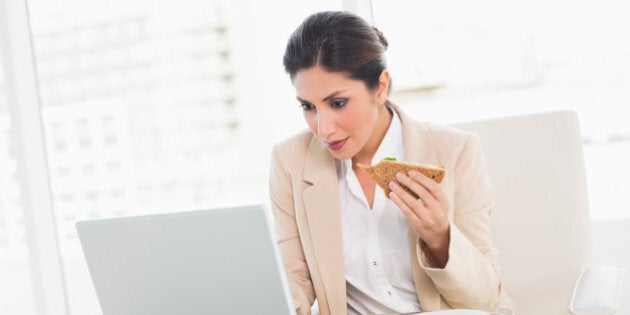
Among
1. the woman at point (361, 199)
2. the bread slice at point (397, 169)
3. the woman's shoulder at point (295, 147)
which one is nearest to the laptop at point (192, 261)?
the bread slice at point (397, 169)

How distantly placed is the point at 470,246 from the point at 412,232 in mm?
169

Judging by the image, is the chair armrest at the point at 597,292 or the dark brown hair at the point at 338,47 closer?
the chair armrest at the point at 597,292

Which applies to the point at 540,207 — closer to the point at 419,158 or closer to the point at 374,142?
the point at 419,158

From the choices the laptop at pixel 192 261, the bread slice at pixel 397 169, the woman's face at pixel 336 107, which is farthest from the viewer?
the woman's face at pixel 336 107

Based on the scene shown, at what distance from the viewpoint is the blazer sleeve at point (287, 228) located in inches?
74.2

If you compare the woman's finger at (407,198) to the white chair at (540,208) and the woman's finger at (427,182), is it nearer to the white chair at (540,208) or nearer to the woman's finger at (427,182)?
the woman's finger at (427,182)

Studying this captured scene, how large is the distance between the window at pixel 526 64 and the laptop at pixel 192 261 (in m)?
1.82

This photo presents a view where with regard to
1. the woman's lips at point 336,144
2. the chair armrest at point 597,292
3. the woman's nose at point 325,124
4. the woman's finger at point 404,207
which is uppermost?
the woman's nose at point 325,124

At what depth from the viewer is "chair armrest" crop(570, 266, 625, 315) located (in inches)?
60.1

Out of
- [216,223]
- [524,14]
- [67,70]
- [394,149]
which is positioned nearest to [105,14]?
[67,70]

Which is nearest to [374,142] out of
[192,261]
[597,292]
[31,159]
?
[597,292]

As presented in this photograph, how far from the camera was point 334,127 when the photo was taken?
1749 millimetres

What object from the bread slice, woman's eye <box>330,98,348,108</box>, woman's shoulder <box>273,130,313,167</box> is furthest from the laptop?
woman's shoulder <box>273,130,313,167</box>

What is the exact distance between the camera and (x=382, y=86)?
184cm
